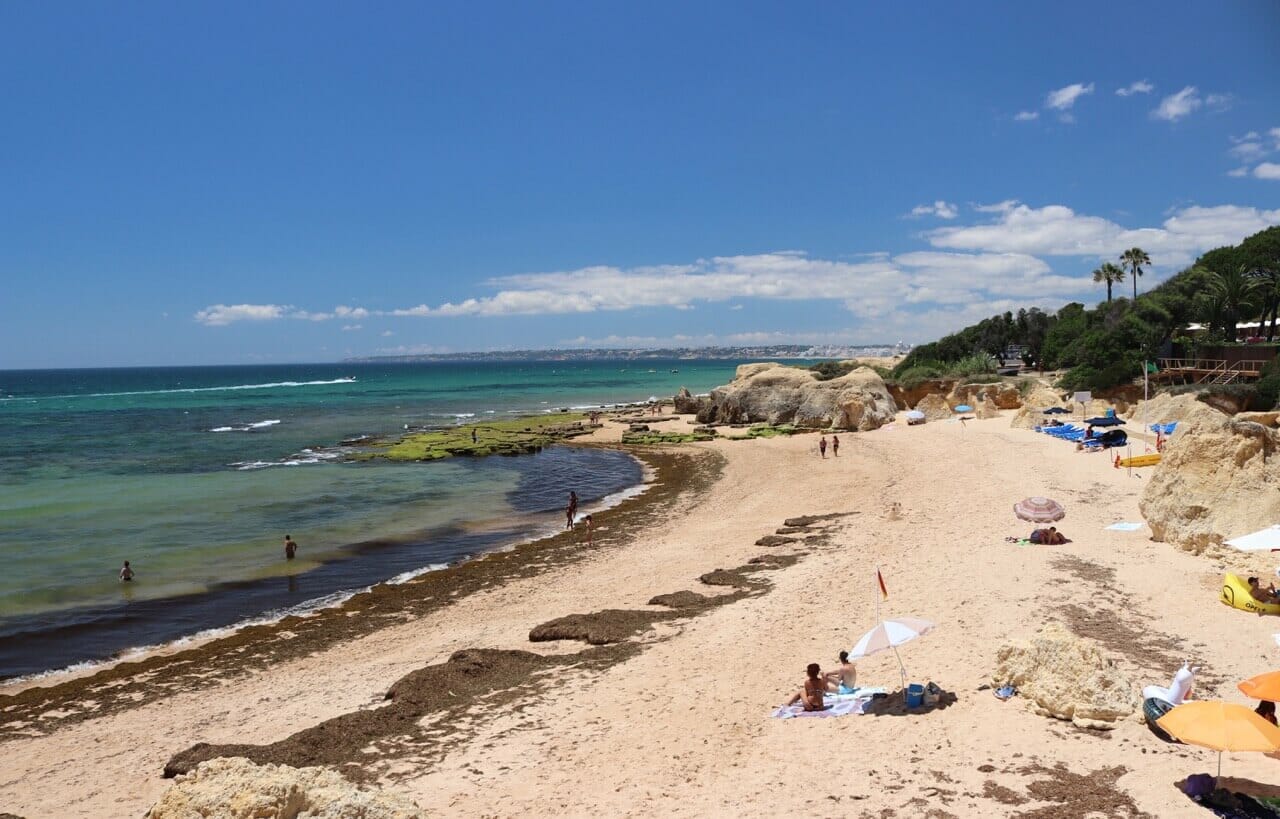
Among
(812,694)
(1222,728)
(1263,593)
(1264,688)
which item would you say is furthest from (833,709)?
(1263,593)

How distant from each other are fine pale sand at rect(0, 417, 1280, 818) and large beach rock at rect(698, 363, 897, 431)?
88.2 ft

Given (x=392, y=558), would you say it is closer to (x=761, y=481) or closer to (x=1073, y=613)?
(x=761, y=481)

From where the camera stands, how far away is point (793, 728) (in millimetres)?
9742

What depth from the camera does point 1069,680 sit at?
916 centimetres

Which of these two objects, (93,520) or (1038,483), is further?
(93,520)

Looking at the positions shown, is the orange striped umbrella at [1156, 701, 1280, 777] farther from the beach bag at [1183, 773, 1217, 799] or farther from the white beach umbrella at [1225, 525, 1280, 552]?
the white beach umbrella at [1225, 525, 1280, 552]

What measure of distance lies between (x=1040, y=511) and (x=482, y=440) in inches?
1483

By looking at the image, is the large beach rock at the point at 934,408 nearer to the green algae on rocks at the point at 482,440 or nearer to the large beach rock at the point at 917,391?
the large beach rock at the point at 917,391

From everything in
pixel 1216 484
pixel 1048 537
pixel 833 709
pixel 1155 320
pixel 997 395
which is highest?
pixel 1155 320

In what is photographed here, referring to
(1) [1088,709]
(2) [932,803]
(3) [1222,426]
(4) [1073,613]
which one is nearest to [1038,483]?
(3) [1222,426]

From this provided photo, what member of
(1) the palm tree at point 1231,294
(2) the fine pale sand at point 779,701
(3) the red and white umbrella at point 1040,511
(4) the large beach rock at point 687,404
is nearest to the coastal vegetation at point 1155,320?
(1) the palm tree at point 1231,294

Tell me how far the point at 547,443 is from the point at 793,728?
4134cm

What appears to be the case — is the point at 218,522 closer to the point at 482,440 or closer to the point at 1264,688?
the point at 482,440

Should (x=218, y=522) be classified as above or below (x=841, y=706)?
below
